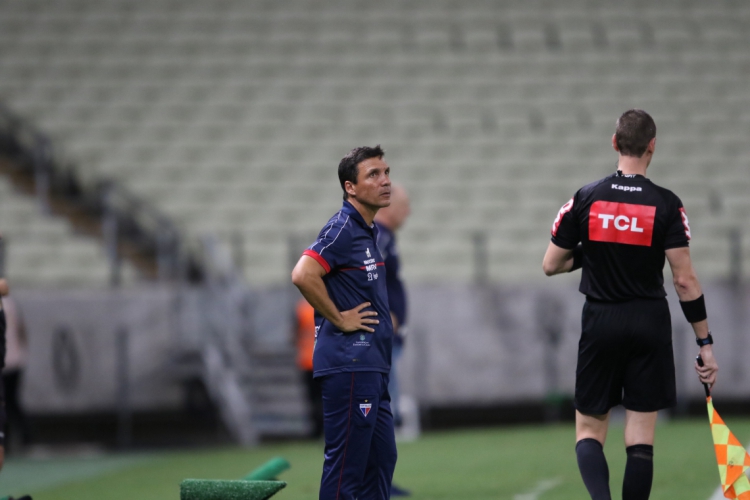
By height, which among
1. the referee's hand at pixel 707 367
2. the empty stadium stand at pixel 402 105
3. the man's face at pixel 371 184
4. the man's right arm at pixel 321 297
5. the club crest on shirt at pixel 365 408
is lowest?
the club crest on shirt at pixel 365 408

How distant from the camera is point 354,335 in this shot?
517 centimetres

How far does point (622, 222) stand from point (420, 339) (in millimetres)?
9630

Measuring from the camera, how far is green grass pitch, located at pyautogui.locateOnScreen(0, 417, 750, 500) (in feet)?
26.3

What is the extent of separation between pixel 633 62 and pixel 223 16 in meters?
6.91

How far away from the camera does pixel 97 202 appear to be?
16.3m

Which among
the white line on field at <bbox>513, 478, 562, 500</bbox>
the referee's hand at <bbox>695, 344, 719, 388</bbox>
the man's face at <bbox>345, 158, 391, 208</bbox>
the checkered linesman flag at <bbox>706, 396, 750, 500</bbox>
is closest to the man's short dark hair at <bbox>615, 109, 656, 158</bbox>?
the referee's hand at <bbox>695, 344, 719, 388</bbox>

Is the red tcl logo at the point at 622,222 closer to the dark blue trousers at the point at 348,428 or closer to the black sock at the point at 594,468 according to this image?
the black sock at the point at 594,468

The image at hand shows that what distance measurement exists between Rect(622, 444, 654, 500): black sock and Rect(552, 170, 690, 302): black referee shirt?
2.41ft

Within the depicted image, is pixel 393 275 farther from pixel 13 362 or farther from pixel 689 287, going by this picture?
pixel 13 362

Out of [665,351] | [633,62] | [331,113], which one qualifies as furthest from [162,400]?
[665,351]

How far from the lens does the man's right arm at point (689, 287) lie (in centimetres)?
529

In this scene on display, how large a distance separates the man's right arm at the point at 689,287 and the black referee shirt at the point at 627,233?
5 cm

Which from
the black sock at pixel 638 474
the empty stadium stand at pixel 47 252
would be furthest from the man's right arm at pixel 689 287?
the empty stadium stand at pixel 47 252

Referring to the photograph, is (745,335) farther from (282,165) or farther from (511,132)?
(282,165)
